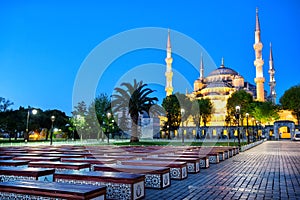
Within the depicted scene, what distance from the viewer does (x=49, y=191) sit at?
535 centimetres

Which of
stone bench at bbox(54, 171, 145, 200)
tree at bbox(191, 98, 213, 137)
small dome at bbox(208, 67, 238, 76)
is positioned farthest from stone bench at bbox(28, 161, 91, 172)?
small dome at bbox(208, 67, 238, 76)

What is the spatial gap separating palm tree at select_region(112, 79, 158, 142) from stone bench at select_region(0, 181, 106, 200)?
31.3 m

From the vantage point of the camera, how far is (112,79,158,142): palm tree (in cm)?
3734

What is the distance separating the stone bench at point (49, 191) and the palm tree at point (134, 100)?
103 ft

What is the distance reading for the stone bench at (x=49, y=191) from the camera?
5.17 meters

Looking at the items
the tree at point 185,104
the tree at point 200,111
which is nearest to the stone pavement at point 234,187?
the tree at point 185,104

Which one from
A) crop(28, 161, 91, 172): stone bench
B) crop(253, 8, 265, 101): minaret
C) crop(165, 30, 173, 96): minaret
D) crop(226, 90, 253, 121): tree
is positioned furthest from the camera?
crop(165, 30, 173, 96): minaret

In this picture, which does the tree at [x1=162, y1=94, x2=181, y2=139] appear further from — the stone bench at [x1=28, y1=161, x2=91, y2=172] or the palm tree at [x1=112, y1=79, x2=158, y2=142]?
the stone bench at [x1=28, y1=161, x2=91, y2=172]

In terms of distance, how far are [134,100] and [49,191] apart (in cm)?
3198

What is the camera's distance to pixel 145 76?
39750mm

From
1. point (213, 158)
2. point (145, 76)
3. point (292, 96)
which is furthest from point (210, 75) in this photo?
point (213, 158)

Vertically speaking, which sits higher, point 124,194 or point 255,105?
point 255,105

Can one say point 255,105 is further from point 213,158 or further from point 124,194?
point 124,194

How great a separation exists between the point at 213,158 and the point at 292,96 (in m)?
58.9
